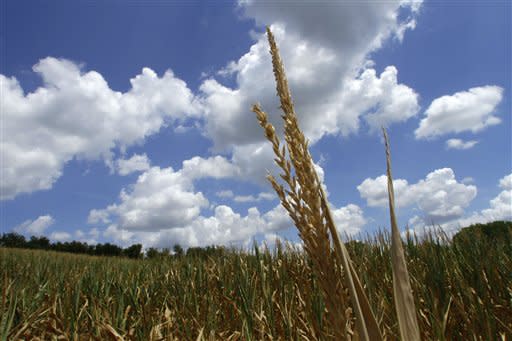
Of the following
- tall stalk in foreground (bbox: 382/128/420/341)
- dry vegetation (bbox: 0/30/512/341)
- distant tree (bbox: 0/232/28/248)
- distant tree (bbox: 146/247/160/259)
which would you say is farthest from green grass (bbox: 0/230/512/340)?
distant tree (bbox: 0/232/28/248)

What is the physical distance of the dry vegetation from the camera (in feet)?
3.48

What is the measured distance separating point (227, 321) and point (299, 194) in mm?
3020

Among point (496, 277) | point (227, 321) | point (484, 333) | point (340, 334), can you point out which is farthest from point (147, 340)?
point (496, 277)

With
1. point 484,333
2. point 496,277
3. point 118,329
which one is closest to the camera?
point 484,333

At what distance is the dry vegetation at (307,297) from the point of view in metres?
→ 1.06

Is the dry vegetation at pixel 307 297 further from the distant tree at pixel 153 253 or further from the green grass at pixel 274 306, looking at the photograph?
the distant tree at pixel 153 253

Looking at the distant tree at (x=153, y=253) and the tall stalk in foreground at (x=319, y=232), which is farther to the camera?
the distant tree at (x=153, y=253)

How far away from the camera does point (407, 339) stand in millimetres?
1105

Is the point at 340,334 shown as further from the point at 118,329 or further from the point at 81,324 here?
the point at 81,324

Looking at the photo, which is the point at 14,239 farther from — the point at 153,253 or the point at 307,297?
the point at 307,297

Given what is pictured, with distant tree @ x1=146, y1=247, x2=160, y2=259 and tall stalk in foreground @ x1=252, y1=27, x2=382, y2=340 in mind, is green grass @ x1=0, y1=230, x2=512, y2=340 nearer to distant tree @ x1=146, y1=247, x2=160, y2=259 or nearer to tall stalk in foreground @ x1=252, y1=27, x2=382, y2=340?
tall stalk in foreground @ x1=252, y1=27, x2=382, y2=340

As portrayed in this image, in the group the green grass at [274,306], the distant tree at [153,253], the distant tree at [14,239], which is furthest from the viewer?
the distant tree at [14,239]

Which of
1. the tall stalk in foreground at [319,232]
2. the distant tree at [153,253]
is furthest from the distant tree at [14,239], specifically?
the tall stalk in foreground at [319,232]

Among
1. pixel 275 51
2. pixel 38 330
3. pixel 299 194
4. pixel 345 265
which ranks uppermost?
pixel 275 51
